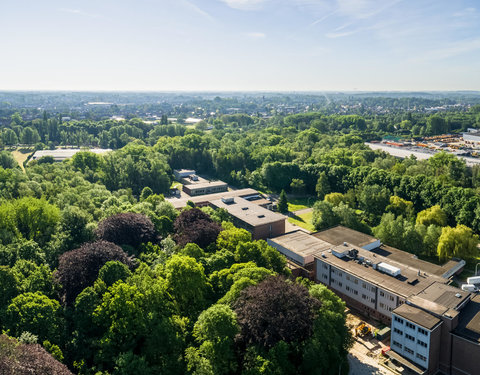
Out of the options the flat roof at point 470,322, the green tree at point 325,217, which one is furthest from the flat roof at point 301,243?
the flat roof at point 470,322

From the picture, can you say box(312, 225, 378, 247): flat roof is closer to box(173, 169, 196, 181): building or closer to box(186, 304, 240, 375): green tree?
box(186, 304, 240, 375): green tree

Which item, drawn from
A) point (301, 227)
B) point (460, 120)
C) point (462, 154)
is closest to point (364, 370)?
point (301, 227)

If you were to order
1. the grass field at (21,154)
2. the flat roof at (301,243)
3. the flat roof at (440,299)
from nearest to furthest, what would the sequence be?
the flat roof at (440,299), the flat roof at (301,243), the grass field at (21,154)

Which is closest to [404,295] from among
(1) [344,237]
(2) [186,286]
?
(1) [344,237]

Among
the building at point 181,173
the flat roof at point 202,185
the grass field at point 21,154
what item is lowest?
the flat roof at point 202,185

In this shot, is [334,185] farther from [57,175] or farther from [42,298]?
[42,298]

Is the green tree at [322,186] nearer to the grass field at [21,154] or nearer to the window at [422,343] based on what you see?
the window at [422,343]

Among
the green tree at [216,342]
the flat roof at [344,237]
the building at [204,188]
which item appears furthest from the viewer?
the building at [204,188]
